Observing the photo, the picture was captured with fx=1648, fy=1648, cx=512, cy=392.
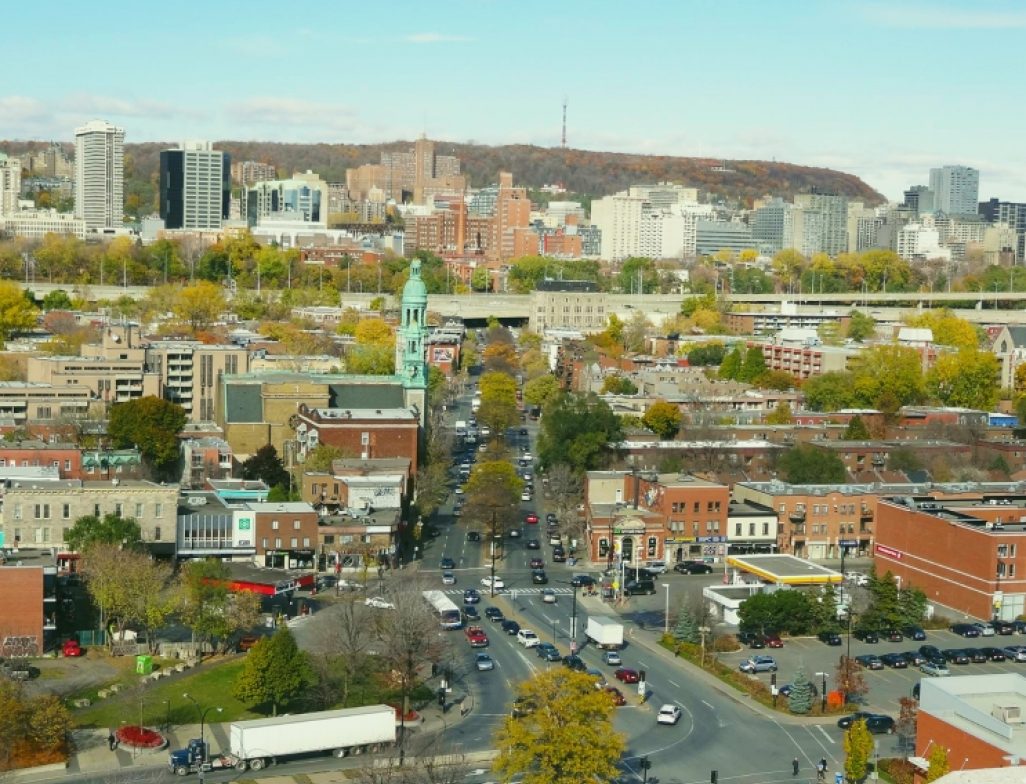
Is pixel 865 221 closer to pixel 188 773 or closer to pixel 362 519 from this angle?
pixel 362 519

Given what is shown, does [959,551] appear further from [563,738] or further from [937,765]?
[563,738]

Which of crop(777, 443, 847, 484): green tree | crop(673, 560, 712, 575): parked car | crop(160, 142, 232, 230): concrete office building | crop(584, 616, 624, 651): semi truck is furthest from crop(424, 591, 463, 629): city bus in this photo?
crop(160, 142, 232, 230): concrete office building

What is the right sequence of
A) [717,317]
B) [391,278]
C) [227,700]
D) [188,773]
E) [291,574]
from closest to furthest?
[188,773] < [227,700] < [291,574] < [717,317] < [391,278]

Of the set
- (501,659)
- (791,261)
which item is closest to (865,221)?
(791,261)

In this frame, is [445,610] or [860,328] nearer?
[445,610]

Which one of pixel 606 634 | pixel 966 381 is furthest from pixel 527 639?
pixel 966 381
